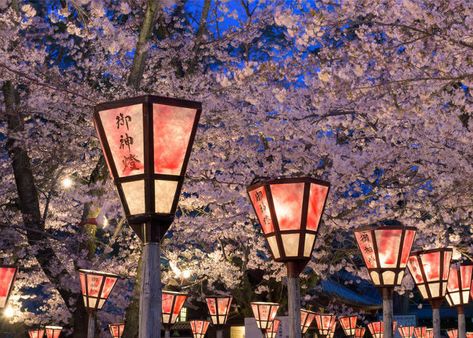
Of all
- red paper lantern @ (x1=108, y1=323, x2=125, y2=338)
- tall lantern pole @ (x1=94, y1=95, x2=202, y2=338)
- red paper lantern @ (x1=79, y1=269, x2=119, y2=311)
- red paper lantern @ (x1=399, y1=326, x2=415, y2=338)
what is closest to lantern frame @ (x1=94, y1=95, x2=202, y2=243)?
tall lantern pole @ (x1=94, y1=95, x2=202, y2=338)

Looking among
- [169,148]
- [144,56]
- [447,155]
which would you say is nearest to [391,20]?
[447,155]

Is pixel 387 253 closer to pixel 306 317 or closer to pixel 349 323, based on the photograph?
pixel 306 317

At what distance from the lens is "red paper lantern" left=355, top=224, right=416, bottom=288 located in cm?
711

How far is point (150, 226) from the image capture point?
385cm

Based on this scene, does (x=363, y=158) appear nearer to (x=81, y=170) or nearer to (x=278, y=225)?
(x=81, y=170)

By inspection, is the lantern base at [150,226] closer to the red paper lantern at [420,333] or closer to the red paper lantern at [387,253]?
the red paper lantern at [387,253]

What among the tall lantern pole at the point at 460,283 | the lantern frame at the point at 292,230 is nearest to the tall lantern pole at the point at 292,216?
the lantern frame at the point at 292,230

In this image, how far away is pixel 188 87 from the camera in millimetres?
13992

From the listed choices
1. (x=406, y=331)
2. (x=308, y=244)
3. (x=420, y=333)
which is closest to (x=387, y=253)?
(x=308, y=244)

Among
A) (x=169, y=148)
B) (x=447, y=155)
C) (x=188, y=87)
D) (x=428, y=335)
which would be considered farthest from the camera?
(x=428, y=335)

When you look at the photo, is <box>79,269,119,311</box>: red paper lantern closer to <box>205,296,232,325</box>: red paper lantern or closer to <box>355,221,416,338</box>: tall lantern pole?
<box>355,221,416,338</box>: tall lantern pole

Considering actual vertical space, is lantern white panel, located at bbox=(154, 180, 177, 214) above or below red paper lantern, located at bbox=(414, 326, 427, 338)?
above

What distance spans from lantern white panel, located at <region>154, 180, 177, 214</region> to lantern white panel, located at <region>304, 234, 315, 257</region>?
1427 mm

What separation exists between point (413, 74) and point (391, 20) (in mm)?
987
